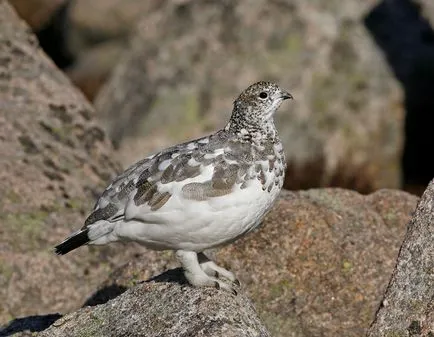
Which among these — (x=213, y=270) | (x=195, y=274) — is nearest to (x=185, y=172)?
(x=195, y=274)

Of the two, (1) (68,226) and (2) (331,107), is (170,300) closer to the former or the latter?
(1) (68,226)

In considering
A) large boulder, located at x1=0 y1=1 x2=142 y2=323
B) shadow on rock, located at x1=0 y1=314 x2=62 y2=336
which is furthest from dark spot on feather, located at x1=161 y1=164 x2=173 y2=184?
large boulder, located at x1=0 y1=1 x2=142 y2=323

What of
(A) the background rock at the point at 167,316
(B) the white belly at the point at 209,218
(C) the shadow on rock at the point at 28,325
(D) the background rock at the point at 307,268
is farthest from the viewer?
(D) the background rock at the point at 307,268

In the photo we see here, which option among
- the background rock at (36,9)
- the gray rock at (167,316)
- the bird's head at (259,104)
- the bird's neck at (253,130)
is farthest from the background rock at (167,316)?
the background rock at (36,9)

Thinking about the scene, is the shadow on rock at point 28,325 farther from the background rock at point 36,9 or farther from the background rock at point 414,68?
the background rock at point 36,9

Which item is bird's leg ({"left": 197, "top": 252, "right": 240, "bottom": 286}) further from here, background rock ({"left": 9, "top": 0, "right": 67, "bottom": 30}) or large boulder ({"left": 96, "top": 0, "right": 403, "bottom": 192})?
background rock ({"left": 9, "top": 0, "right": 67, "bottom": 30})

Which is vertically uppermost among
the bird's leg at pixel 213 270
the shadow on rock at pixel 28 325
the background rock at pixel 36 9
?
the bird's leg at pixel 213 270

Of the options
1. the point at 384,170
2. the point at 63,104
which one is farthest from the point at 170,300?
the point at 384,170
